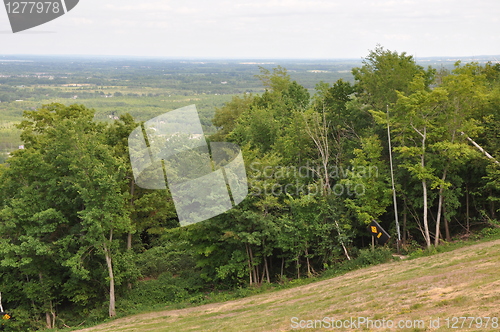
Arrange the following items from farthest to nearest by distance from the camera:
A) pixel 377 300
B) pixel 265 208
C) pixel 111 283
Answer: pixel 111 283
pixel 265 208
pixel 377 300

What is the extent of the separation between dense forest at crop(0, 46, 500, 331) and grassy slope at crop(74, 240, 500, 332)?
304 cm

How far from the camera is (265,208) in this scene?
27.2 meters

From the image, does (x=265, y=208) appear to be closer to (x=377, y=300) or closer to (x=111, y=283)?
(x=111, y=283)

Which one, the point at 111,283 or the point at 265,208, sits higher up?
the point at 265,208

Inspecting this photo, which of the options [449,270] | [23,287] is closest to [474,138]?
[449,270]

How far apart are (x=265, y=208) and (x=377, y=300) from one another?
1174cm

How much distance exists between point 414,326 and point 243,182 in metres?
15.1

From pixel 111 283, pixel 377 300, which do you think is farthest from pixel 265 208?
pixel 377 300

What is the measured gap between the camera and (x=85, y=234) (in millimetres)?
28516

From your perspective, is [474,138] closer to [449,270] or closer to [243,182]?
[449,270]

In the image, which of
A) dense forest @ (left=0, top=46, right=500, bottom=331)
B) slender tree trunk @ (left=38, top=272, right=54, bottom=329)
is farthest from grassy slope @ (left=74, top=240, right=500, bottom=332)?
slender tree trunk @ (left=38, top=272, right=54, bottom=329)

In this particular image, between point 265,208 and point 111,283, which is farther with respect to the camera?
point 111,283

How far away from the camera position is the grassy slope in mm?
13469

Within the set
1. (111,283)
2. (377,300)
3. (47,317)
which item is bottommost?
(47,317)
